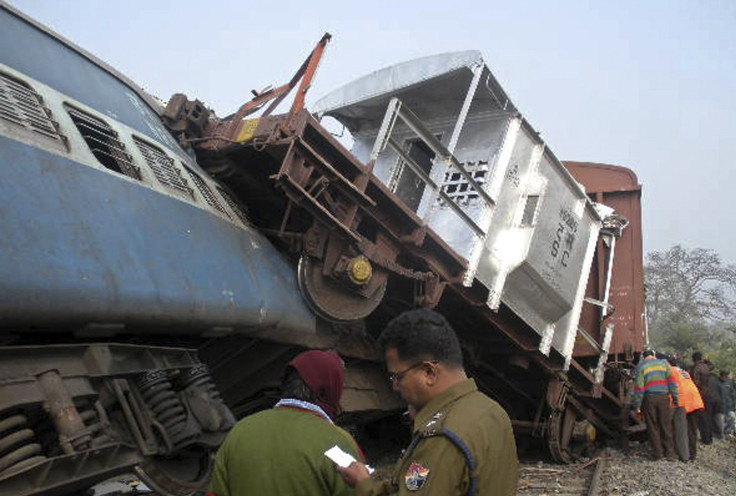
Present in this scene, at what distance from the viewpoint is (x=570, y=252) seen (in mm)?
6973

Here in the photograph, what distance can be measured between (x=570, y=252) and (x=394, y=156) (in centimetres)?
229

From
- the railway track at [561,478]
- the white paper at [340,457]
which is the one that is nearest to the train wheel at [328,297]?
the railway track at [561,478]

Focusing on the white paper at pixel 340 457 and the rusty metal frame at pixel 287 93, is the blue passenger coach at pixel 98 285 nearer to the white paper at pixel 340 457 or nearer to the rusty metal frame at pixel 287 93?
the rusty metal frame at pixel 287 93

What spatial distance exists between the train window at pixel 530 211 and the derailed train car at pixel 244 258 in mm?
33

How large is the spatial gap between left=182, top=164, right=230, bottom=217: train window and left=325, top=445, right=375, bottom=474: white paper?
9.51ft

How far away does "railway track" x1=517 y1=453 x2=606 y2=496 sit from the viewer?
6.13 metres

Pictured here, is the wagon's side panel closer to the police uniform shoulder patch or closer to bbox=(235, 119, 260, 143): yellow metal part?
bbox=(235, 119, 260, 143): yellow metal part

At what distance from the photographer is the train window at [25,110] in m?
3.02

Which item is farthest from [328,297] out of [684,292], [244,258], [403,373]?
[684,292]

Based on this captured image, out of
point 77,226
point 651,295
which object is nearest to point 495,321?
point 77,226

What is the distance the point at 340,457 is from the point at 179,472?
1835 millimetres

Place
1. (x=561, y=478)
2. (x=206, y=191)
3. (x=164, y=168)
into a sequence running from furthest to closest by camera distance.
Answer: (x=561, y=478) < (x=206, y=191) < (x=164, y=168)

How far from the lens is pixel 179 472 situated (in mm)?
3223

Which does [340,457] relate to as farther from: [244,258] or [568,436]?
[568,436]
